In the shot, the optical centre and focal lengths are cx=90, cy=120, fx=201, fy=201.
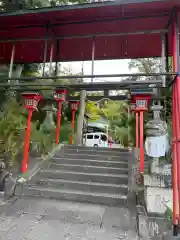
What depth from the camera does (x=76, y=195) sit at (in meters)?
4.94

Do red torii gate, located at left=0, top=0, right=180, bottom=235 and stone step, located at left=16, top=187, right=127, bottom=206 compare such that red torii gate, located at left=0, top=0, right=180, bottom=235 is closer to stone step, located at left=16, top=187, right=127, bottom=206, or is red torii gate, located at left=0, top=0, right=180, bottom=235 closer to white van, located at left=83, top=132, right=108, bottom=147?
Result: stone step, located at left=16, top=187, right=127, bottom=206

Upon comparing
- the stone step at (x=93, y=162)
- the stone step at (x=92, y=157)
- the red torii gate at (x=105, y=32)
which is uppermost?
the red torii gate at (x=105, y=32)

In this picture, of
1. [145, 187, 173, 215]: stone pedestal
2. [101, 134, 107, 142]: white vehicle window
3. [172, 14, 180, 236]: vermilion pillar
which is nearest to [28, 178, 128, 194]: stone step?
[145, 187, 173, 215]: stone pedestal

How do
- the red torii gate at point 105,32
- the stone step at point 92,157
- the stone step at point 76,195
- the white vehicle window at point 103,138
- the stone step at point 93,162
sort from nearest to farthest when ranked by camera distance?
the red torii gate at point 105,32 < the stone step at point 76,195 < the stone step at point 93,162 < the stone step at point 92,157 < the white vehicle window at point 103,138

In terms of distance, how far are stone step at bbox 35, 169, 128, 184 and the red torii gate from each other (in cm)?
274

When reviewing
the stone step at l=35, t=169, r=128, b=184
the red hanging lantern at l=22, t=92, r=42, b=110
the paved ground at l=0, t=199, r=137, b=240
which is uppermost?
the red hanging lantern at l=22, t=92, r=42, b=110

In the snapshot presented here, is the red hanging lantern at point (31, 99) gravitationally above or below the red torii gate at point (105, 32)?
below

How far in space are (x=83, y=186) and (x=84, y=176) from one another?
0.51 meters

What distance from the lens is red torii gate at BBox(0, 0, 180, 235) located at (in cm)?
286

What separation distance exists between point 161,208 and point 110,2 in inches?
144

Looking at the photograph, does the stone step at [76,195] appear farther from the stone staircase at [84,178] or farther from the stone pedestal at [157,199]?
the stone pedestal at [157,199]

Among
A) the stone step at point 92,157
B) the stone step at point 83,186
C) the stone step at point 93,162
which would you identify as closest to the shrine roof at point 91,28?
the stone step at point 83,186

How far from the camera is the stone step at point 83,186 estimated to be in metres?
5.14

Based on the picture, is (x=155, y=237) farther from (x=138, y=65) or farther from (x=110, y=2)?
(x=138, y=65)
